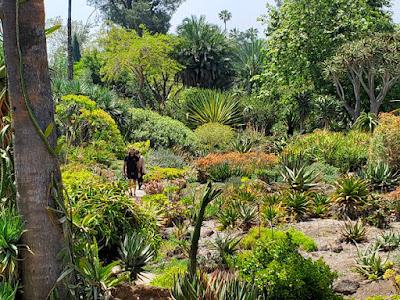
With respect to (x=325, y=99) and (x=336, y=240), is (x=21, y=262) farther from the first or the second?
(x=325, y=99)

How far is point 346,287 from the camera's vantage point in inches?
305

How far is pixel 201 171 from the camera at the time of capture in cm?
1711

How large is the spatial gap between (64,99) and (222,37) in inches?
904

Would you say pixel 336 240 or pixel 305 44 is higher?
pixel 305 44

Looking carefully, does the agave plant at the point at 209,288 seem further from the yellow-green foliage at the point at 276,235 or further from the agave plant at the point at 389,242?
the agave plant at the point at 389,242

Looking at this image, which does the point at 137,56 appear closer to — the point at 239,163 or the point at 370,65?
the point at 370,65

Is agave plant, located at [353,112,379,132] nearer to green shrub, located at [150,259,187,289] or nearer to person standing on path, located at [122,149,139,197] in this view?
person standing on path, located at [122,149,139,197]

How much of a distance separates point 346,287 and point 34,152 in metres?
5.42

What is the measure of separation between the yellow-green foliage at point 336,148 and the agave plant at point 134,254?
10898 millimetres

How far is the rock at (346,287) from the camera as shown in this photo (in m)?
7.65

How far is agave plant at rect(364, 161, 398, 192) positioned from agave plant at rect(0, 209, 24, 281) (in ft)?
37.0

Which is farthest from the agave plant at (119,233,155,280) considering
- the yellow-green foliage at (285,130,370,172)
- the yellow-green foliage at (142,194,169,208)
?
the yellow-green foliage at (285,130,370,172)

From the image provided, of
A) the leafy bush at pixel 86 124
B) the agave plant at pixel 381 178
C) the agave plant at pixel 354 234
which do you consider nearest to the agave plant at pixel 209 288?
the agave plant at pixel 354 234

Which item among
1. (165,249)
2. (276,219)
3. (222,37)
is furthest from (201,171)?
(222,37)
